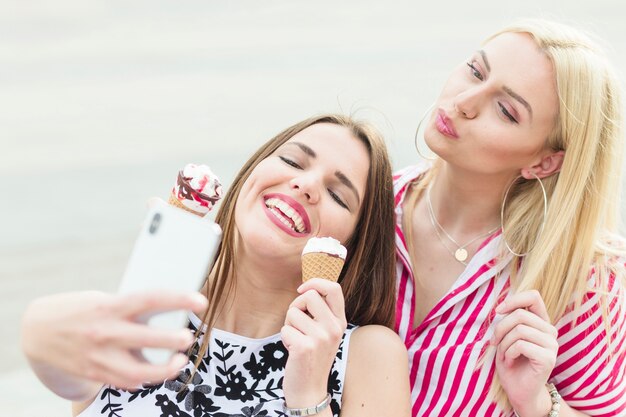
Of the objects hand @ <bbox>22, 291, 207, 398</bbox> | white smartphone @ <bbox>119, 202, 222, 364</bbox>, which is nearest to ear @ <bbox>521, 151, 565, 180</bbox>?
white smartphone @ <bbox>119, 202, 222, 364</bbox>

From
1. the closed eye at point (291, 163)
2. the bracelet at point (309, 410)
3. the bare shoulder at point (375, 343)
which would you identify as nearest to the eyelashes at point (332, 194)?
the closed eye at point (291, 163)

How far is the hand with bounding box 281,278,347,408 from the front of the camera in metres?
2.09

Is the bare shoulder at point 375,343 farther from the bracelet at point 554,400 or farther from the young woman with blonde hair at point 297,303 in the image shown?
the bracelet at point 554,400

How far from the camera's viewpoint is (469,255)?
295 centimetres

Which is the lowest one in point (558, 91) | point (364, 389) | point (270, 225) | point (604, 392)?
point (604, 392)

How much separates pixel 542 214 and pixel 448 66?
17.9 feet

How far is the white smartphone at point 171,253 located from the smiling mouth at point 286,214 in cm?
89

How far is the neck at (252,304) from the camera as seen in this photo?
98.0 inches

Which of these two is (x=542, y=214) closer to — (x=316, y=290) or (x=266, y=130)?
(x=316, y=290)

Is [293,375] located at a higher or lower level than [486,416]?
higher

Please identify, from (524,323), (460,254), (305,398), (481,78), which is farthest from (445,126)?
(305,398)

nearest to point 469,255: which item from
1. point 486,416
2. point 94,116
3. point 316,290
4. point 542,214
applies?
point 542,214

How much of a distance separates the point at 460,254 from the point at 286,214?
861mm

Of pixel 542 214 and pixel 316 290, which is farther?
pixel 542 214
